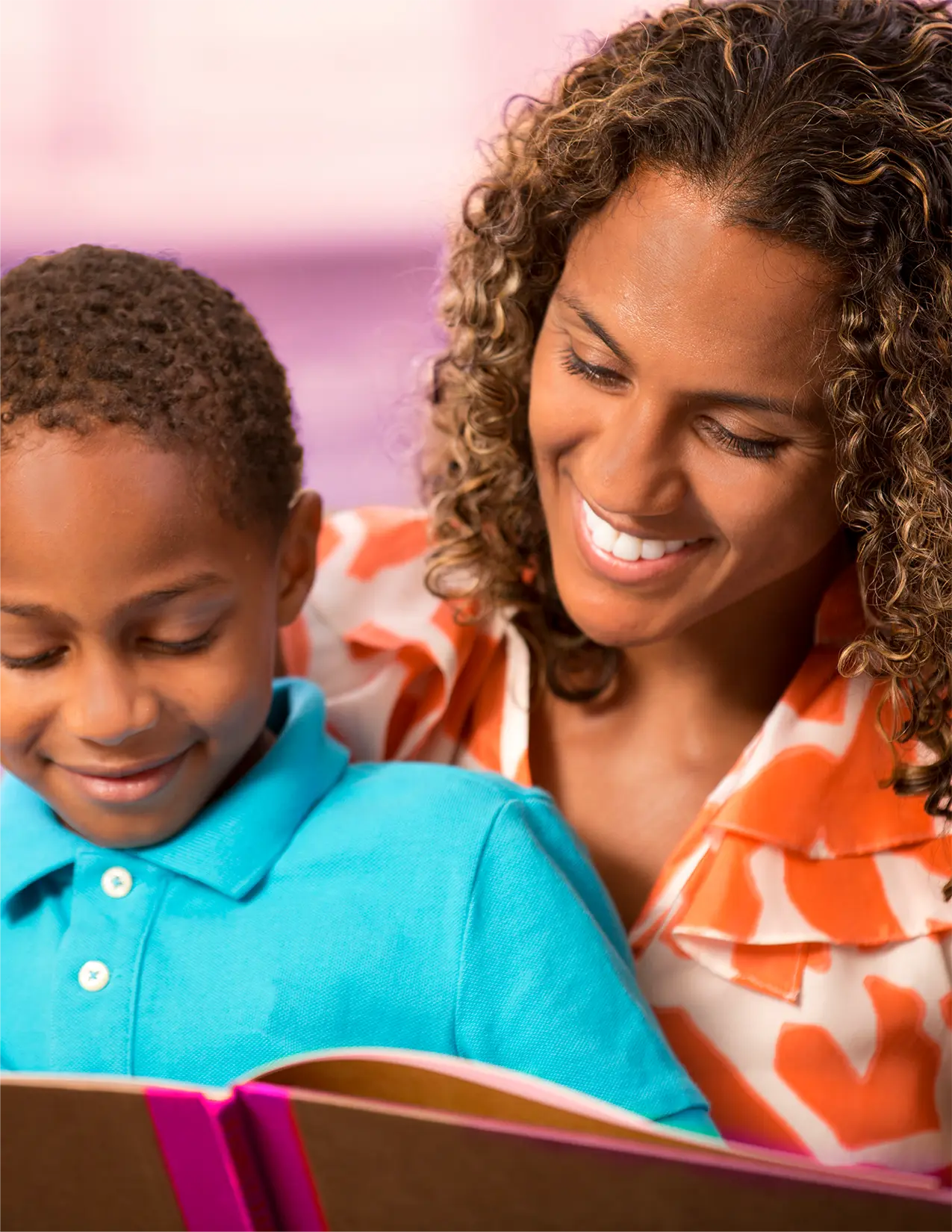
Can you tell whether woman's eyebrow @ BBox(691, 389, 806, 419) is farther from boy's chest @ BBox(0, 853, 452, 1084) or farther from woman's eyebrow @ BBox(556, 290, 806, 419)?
boy's chest @ BBox(0, 853, 452, 1084)

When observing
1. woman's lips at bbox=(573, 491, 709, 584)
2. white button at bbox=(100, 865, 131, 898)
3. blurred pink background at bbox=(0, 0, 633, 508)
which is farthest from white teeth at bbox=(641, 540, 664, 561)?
blurred pink background at bbox=(0, 0, 633, 508)

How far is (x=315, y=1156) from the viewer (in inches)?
28.0

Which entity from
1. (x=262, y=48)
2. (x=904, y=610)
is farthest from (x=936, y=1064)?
(x=262, y=48)

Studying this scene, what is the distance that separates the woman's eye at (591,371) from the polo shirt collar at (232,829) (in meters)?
0.36

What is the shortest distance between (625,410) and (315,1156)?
647 mm

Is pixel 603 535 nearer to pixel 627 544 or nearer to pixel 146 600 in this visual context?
pixel 627 544

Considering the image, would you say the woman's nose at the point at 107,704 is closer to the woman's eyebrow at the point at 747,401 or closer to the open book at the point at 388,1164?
the open book at the point at 388,1164

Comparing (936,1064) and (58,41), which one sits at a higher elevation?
(58,41)

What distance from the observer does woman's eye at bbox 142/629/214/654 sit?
1.01m

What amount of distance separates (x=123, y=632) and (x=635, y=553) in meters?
0.44

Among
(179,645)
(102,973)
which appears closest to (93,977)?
(102,973)

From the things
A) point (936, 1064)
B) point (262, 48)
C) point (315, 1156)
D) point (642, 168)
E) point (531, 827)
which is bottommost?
point (936, 1064)

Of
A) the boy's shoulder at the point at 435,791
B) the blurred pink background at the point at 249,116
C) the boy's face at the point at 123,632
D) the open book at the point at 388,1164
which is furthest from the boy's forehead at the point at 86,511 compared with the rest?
the blurred pink background at the point at 249,116

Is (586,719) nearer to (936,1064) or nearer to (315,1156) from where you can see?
(936,1064)
